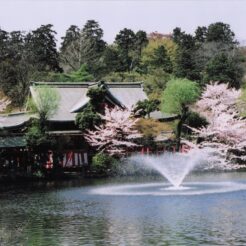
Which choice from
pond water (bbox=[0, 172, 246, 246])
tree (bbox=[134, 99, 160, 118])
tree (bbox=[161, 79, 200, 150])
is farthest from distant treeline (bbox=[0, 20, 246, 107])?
pond water (bbox=[0, 172, 246, 246])

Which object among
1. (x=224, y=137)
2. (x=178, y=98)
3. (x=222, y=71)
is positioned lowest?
(x=224, y=137)

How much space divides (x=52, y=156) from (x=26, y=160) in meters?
1.74

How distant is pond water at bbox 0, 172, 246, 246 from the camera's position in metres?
17.0

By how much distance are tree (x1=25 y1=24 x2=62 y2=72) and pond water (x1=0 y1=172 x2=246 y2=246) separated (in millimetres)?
49205

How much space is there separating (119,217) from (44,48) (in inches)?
2545

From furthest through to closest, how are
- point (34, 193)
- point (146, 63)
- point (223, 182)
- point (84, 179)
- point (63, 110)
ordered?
1. point (146, 63)
2. point (63, 110)
3. point (84, 179)
4. point (223, 182)
5. point (34, 193)

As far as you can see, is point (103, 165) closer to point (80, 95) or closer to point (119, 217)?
point (80, 95)

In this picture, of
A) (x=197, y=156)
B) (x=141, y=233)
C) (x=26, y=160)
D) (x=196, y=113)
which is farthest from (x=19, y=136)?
(x=141, y=233)

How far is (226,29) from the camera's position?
9450cm

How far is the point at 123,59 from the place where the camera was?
81000 millimetres

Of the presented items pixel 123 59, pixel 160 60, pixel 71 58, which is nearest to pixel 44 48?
pixel 71 58

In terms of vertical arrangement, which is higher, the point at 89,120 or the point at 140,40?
the point at 140,40

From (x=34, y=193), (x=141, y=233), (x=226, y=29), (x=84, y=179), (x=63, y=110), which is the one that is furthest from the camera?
(x=226, y=29)

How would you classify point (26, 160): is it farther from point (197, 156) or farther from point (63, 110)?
point (197, 156)
